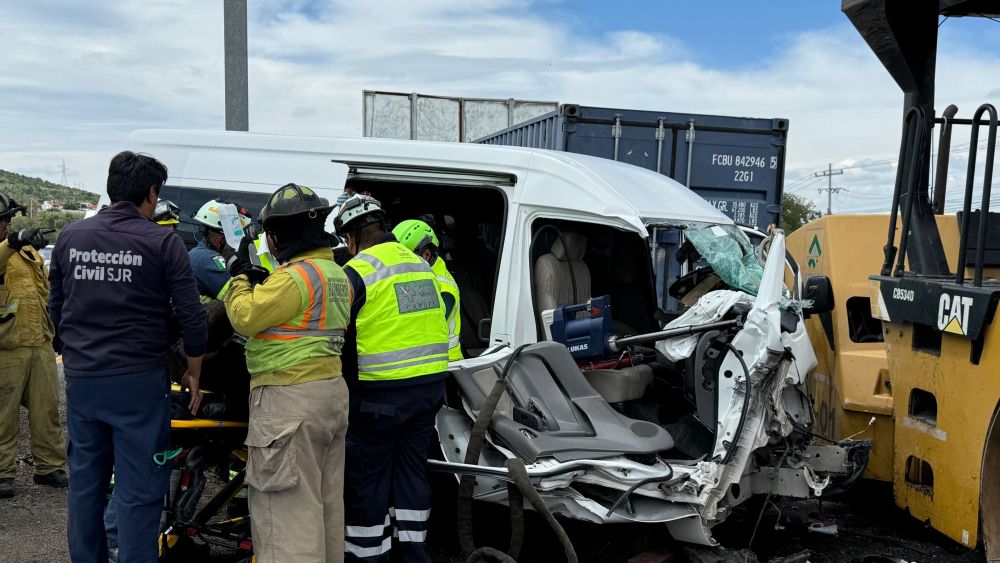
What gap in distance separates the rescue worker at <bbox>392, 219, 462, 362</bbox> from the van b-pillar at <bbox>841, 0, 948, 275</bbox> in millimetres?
2397

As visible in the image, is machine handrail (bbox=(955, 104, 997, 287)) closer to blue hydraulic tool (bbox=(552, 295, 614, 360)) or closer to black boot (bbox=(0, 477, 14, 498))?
blue hydraulic tool (bbox=(552, 295, 614, 360))

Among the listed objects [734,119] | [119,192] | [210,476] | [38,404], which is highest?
[734,119]

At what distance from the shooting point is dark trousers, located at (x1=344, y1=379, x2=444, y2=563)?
154 inches

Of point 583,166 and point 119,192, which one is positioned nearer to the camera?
point 119,192

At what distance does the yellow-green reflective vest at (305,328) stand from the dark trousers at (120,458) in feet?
1.58

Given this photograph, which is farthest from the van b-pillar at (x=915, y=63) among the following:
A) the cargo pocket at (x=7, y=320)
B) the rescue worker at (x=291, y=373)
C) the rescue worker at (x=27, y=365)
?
the cargo pocket at (x=7, y=320)

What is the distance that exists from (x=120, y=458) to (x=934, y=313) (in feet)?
11.5

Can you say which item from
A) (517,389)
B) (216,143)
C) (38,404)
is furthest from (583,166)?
(38,404)

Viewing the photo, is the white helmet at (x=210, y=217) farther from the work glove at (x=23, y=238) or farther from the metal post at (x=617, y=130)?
the metal post at (x=617, y=130)

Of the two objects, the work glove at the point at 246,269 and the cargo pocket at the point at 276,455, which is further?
the work glove at the point at 246,269

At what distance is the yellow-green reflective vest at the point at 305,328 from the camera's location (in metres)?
3.48

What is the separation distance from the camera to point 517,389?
4.35 m

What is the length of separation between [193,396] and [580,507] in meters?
1.86

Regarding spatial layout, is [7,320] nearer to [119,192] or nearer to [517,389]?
[119,192]
